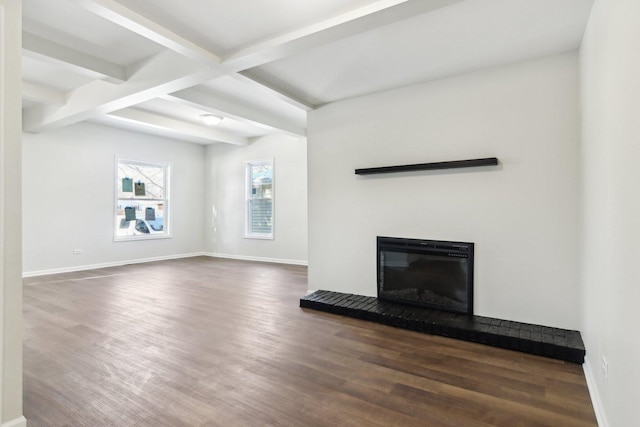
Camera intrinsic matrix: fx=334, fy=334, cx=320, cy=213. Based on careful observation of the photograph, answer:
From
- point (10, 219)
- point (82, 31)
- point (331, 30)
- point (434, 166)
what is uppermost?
point (82, 31)

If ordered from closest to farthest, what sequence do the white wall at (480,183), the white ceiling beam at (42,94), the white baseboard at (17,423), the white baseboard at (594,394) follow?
the white baseboard at (17,423)
the white baseboard at (594,394)
the white wall at (480,183)
the white ceiling beam at (42,94)

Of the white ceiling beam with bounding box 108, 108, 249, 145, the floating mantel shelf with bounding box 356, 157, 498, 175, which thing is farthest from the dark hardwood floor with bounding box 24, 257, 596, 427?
the white ceiling beam with bounding box 108, 108, 249, 145

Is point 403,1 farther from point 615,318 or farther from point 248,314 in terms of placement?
point 248,314

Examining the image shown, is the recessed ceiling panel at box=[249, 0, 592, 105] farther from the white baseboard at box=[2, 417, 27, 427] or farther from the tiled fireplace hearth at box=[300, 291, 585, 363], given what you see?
the white baseboard at box=[2, 417, 27, 427]

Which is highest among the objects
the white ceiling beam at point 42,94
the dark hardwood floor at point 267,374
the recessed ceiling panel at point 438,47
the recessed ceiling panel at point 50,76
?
Answer: the recessed ceiling panel at point 50,76

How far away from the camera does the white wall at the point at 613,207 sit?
136 cm

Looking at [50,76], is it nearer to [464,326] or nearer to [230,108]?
[230,108]

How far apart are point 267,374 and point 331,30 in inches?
103

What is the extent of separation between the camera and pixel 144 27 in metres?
2.57

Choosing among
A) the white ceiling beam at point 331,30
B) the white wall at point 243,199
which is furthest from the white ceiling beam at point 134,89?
the white wall at point 243,199

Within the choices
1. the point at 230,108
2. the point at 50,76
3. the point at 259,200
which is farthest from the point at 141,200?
the point at 230,108

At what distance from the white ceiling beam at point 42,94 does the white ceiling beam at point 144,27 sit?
2933 mm

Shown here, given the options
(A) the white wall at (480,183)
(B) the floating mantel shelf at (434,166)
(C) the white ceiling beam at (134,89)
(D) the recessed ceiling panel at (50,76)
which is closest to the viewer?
(A) the white wall at (480,183)

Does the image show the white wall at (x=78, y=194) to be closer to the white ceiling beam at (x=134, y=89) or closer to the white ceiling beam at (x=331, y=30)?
the white ceiling beam at (x=134, y=89)
